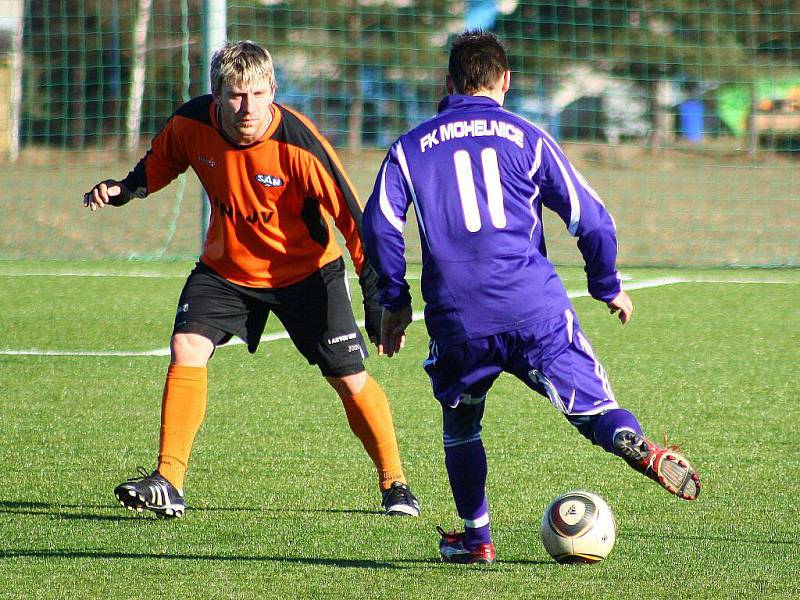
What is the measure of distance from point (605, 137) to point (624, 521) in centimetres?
2345

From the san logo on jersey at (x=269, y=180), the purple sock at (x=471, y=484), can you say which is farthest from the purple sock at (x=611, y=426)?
the san logo on jersey at (x=269, y=180)

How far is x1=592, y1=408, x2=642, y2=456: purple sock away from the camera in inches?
143

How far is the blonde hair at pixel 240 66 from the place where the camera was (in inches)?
179

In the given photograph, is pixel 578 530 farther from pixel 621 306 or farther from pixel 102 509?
pixel 102 509

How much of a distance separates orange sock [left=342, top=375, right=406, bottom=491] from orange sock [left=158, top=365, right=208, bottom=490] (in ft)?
1.79

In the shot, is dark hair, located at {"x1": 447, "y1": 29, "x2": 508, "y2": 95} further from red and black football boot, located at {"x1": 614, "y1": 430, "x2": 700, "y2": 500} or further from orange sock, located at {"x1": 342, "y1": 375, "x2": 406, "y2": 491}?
orange sock, located at {"x1": 342, "y1": 375, "x2": 406, "y2": 491}

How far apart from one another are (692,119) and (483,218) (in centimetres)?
2259

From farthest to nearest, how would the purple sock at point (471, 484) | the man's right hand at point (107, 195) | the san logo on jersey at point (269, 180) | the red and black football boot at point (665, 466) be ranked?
the man's right hand at point (107, 195), the san logo on jersey at point (269, 180), the purple sock at point (471, 484), the red and black football boot at point (665, 466)

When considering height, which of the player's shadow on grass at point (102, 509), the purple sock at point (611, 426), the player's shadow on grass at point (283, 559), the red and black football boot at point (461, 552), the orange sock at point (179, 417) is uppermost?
the purple sock at point (611, 426)

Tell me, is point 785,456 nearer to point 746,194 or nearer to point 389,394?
point 389,394

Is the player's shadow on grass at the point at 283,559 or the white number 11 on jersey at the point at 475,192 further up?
the white number 11 on jersey at the point at 475,192

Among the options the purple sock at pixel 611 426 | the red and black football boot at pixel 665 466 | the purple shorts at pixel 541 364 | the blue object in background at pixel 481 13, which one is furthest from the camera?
the blue object in background at pixel 481 13

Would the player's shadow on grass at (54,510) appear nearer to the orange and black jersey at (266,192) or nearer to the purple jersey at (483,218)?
the orange and black jersey at (266,192)

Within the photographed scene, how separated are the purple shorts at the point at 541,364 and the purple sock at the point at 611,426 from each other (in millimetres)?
44
